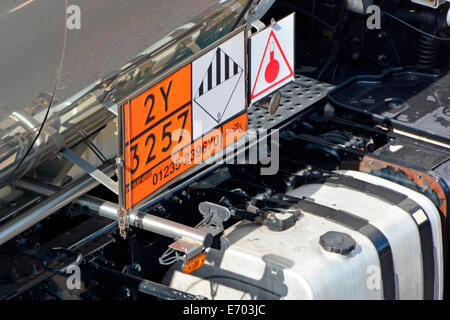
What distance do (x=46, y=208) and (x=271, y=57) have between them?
0.82 meters

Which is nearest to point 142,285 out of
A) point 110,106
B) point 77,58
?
point 110,106

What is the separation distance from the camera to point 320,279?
2637mm

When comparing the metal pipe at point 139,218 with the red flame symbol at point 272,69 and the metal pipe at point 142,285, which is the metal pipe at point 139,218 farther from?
the red flame symbol at point 272,69

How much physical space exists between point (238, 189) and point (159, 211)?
0.31 metres

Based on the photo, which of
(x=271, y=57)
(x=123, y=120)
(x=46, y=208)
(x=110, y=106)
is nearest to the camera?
(x=123, y=120)

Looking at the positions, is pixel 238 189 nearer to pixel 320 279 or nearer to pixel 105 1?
pixel 320 279

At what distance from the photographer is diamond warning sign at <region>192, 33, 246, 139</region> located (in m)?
2.50

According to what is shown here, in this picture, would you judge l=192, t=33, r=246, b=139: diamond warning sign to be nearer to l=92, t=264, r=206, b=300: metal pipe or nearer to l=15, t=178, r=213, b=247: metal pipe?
l=15, t=178, r=213, b=247: metal pipe

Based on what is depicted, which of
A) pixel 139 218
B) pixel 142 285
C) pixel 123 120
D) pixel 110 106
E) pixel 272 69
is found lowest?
pixel 142 285

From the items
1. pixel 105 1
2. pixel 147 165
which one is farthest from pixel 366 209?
pixel 105 1

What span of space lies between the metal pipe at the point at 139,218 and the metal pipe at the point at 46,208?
0.15ft

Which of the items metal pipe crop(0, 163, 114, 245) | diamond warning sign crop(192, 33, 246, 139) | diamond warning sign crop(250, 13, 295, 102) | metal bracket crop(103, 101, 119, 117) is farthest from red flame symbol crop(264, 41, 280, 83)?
metal pipe crop(0, 163, 114, 245)

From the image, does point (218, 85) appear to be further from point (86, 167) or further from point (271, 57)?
point (86, 167)

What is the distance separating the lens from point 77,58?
2.33 m
